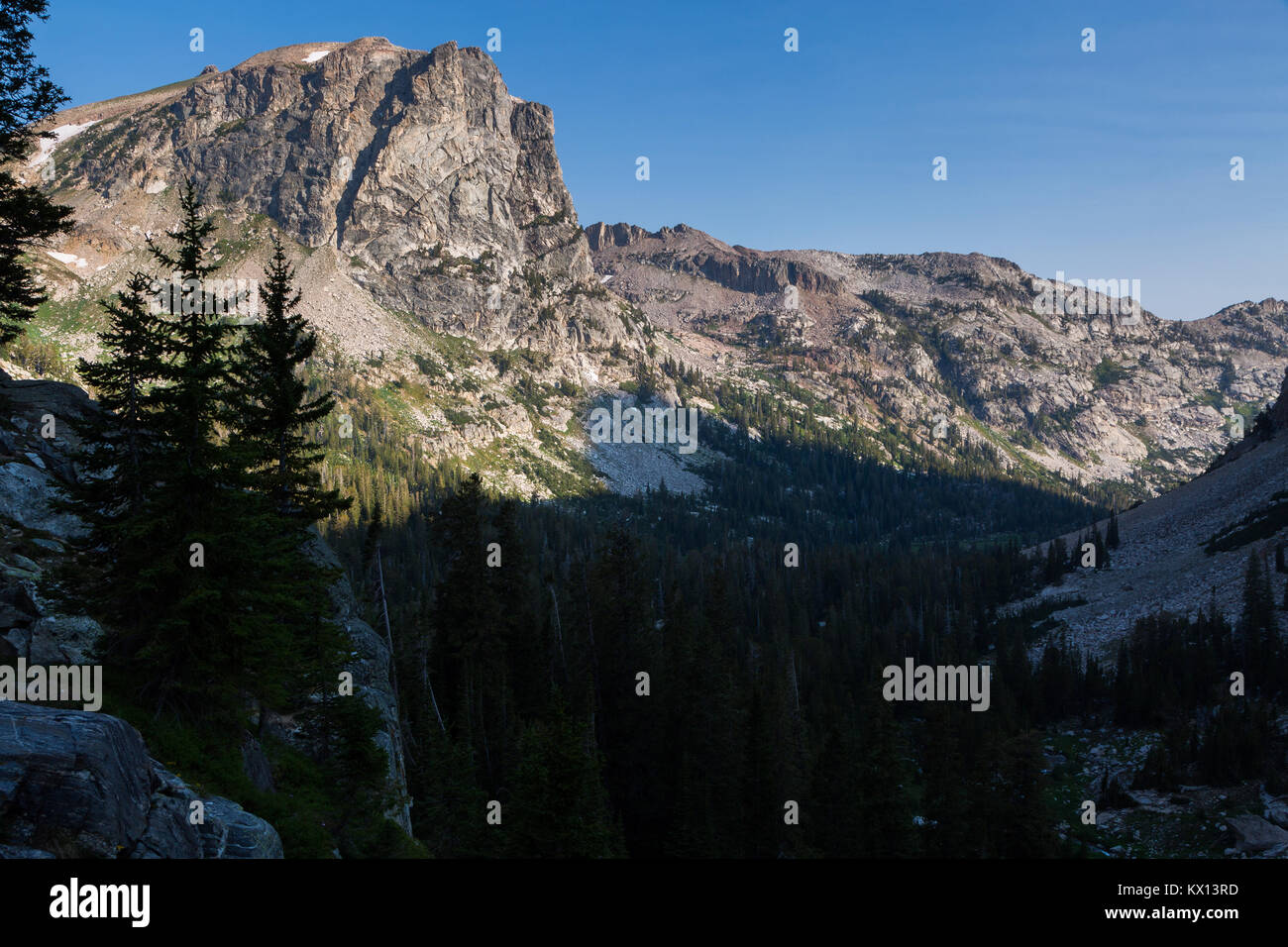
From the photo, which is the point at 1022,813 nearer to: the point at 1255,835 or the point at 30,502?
the point at 1255,835

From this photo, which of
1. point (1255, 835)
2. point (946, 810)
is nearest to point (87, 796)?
point (946, 810)

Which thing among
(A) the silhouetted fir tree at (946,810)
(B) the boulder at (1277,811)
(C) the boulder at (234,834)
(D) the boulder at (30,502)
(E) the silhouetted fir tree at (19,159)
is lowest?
(B) the boulder at (1277,811)

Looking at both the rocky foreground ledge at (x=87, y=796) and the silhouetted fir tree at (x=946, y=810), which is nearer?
the rocky foreground ledge at (x=87, y=796)

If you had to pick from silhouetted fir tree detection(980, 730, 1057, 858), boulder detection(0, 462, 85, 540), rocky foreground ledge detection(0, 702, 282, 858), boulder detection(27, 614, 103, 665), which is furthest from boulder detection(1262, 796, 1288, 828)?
boulder detection(0, 462, 85, 540)

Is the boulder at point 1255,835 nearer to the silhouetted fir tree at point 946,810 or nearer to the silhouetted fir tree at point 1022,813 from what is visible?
the silhouetted fir tree at point 1022,813

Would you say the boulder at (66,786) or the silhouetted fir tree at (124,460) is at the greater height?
the silhouetted fir tree at (124,460)

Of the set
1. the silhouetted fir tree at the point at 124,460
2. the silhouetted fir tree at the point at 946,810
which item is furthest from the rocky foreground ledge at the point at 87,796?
the silhouetted fir tree at the point at 946,810

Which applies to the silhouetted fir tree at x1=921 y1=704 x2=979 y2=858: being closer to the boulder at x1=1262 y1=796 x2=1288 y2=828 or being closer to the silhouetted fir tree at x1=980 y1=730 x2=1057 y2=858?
the silhouetted fir tree at x1=980 y1=730 x2=1057 y2=858

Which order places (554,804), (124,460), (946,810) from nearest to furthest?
(124,460), (554,804), (946,810)

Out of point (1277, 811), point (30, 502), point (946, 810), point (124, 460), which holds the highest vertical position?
point (124, 460)

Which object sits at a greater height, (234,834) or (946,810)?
(234,834)
